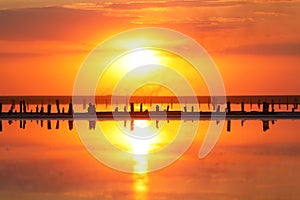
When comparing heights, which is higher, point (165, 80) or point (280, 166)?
point (165, 80)

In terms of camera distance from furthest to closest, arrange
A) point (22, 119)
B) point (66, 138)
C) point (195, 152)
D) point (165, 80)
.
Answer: point (165, 80) → point (22, 119) → point (66, 138) → point (195, 152)

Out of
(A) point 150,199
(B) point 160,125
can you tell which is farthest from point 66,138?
(A) point 150,199

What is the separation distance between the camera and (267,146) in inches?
2352

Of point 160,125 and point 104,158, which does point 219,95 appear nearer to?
point 160,125

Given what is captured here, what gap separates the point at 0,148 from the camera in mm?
59531

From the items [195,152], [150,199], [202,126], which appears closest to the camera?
[150,199]

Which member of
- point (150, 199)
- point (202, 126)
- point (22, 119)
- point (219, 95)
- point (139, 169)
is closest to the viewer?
point (150, 199)

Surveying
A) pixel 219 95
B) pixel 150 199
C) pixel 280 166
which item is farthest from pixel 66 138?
pixel 219 95

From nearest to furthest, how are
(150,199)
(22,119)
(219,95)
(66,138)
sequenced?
1. (150,199)
2. (66,138)
3. (22,119)
4. (219,95)

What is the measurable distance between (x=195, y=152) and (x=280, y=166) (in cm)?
647

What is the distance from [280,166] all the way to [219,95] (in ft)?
258

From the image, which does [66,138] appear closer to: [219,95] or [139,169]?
[139,169]

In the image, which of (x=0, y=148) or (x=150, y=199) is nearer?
(x=150, y=199)

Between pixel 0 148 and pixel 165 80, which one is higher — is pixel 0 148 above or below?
below
